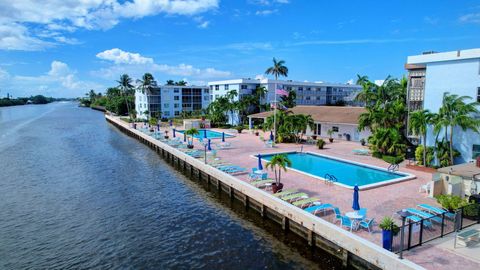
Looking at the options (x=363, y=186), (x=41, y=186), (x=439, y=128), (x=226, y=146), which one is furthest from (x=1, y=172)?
(x=439, y=128)

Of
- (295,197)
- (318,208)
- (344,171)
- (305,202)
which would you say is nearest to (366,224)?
(318,208)

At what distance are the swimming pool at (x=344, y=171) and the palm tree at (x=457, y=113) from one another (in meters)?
4.86

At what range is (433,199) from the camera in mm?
18688

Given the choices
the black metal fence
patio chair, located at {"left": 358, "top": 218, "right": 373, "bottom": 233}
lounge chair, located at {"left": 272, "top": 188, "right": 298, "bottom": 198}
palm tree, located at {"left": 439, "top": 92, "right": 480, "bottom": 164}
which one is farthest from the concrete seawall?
palm tree, located at {"left": 439, "top": 92, "right": 480, "bottom": 164}

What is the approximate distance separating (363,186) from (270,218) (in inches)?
267

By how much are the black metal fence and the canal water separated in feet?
10.6

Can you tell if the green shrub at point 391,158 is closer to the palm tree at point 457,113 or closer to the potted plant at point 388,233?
the palm tree at point 457,113

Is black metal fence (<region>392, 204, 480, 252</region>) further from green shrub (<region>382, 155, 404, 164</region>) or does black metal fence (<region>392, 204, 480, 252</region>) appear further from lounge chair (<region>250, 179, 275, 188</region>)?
green shrub (<region>382, 155, 404, 164</region>)

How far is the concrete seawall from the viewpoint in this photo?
12461 mm

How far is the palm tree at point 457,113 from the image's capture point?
22766mm

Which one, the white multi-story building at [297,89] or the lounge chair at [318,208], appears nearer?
the lounge chair at [318,208]

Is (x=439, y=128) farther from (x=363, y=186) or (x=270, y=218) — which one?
(x=270, y=218)

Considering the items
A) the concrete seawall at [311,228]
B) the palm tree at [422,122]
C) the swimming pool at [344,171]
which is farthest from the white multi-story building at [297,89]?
the concrete seawall at [311,228]

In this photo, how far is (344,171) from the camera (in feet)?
89.9
